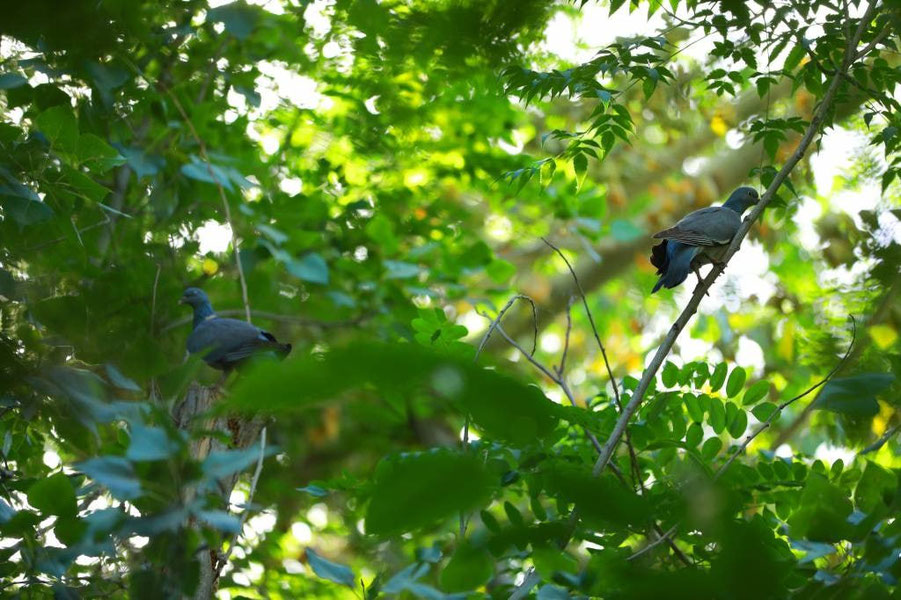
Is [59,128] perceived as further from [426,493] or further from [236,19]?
[426,493]

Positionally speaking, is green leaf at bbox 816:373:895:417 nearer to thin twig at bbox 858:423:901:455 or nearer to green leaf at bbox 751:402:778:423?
thin twig at bbox 858:423:901:455

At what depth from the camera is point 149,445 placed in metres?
1.04

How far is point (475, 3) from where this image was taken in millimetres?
1129

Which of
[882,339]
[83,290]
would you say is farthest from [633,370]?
[83,290]

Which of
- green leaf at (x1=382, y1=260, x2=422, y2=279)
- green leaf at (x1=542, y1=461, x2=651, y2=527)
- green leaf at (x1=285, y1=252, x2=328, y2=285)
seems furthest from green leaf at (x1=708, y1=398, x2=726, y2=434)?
green leaf at (x1=382, y1=260, x2=422, y2=279)

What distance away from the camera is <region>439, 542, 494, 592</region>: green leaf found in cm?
87

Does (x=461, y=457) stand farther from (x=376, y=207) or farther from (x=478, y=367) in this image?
(x=376, y=207)

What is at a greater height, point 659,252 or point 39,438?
point 659,252

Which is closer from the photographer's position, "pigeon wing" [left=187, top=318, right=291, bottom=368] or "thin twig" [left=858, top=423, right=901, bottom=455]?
"thin twig" [left=858, top=423, right=901, bottom=455]

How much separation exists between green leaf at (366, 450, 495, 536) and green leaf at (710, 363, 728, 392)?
1.98 meters

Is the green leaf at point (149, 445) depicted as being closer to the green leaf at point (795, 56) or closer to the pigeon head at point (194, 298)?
the green leaf at point (795, 56)

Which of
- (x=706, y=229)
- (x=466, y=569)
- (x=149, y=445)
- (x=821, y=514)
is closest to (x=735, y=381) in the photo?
(x=706, y=229)

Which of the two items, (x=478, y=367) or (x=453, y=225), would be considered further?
(x=453, y=225)

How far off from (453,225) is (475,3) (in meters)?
5.33
